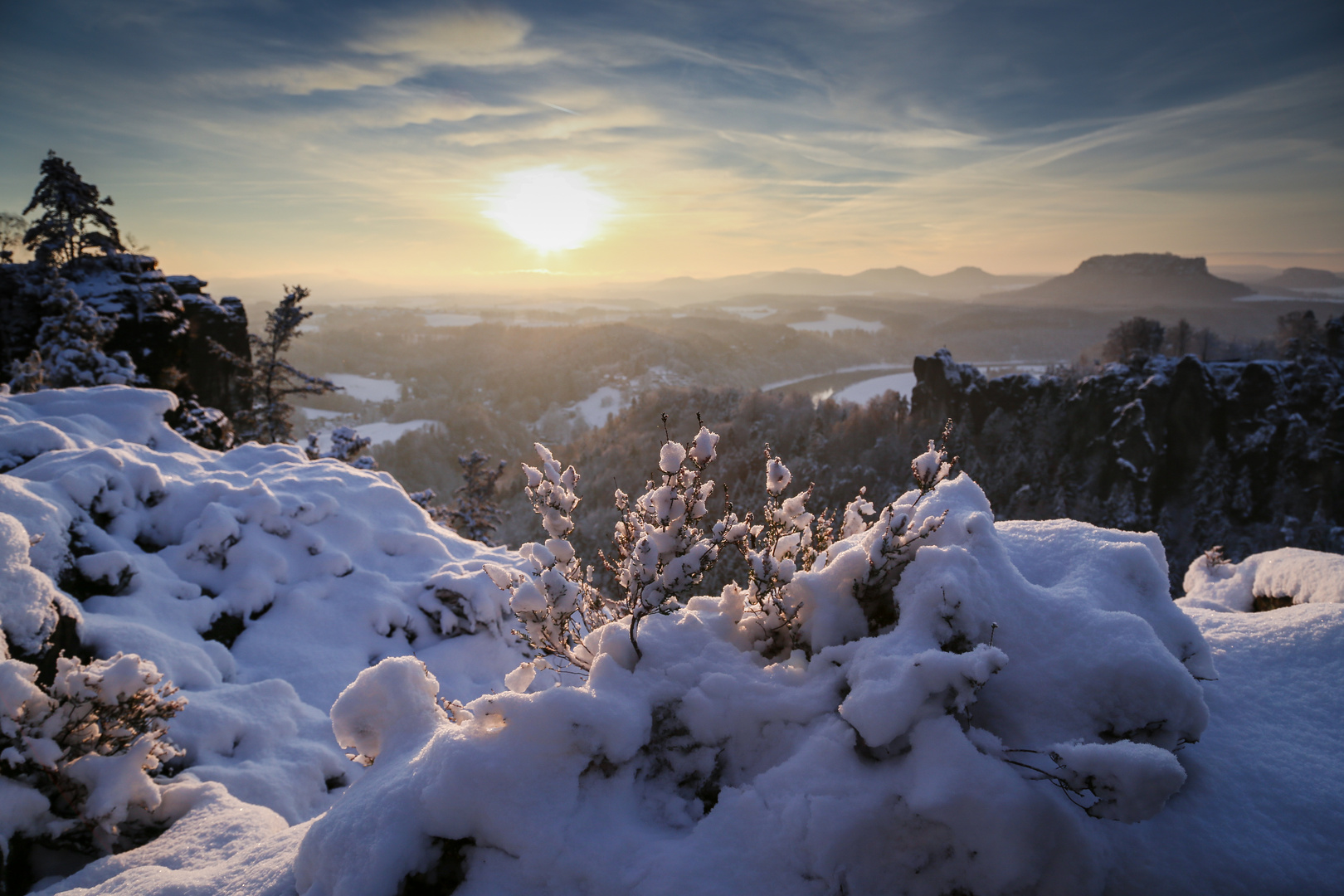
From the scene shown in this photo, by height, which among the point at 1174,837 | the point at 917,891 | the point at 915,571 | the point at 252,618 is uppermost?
the point at 915,571

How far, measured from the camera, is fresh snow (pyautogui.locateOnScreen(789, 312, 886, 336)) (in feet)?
449

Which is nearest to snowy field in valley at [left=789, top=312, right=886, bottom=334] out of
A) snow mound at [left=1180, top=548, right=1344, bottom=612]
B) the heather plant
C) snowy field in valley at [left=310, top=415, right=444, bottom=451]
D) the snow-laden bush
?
snowy field in valley at [left=310, top=415, right=444, bottom=451]

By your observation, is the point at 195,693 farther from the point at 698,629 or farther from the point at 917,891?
the point at 917,891

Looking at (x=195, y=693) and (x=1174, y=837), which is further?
(x=195, y=693)

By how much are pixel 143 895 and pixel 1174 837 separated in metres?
5.02

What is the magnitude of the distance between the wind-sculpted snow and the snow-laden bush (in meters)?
2.85

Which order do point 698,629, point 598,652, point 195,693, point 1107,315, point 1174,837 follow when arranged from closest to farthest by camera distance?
point 1174,837
point 598,652
point 698,629
point 195,693
point 1107,315

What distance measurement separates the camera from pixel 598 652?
317 centimetres

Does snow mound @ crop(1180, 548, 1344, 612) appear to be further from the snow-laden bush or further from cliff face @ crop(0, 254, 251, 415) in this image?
cliff face @ crop(0, 254, 251, 415)

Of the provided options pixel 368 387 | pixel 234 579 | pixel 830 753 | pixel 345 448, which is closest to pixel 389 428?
pixel 368 387

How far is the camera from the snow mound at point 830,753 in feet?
7.34

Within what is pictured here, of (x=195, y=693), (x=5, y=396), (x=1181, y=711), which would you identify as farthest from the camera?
(x=5, y=396)

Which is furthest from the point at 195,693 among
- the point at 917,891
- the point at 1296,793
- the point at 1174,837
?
the point at 1296,793

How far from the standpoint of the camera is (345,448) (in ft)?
59.7
